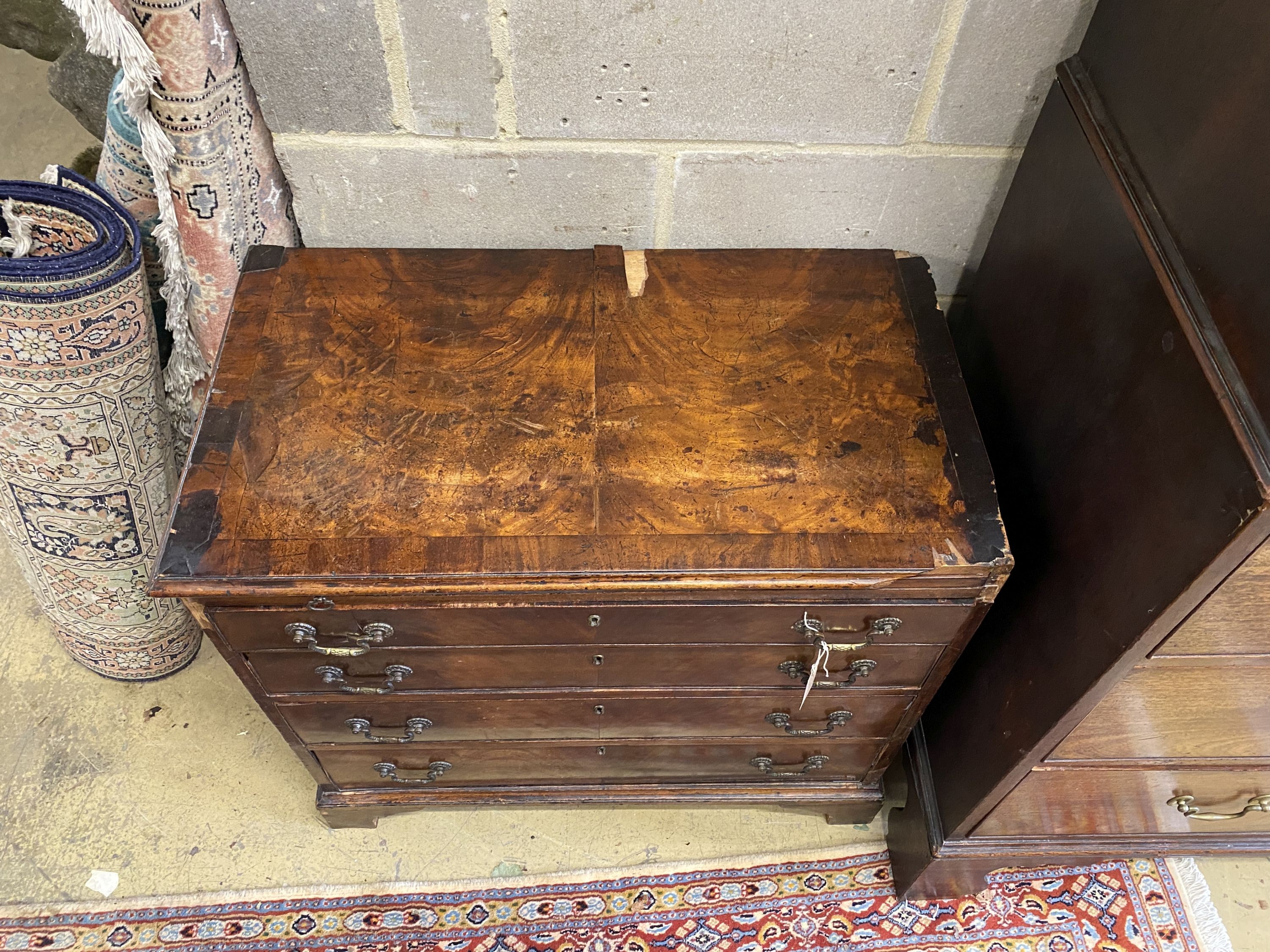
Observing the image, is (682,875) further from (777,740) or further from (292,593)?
(292,593)

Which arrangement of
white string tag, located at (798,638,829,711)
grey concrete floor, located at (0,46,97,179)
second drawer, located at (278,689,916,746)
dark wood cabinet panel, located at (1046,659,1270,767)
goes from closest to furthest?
dark wood cabinet panel, located at (1046,659,1270,767)
white string tag, located at (798,638,829,711)
second drawer, located at (278,689,916,746)
grey concrete floor, located at (0,46,97,179)

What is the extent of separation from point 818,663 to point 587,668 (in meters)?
0.29

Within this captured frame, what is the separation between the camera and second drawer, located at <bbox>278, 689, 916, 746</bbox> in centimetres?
122

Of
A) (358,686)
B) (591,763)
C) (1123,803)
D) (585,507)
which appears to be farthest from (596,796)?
(1123,803)

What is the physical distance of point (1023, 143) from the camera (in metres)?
1.26

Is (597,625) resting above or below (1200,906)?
above

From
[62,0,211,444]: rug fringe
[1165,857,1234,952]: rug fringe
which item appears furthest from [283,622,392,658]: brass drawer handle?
[1165,857,1234,952]: rug fringe

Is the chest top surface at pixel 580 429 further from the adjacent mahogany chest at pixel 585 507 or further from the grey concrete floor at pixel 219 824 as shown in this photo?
the grey concrete floor at pixel 219 824

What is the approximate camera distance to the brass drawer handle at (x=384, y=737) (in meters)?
1.24

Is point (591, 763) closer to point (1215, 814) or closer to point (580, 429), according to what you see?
point (580, 429)

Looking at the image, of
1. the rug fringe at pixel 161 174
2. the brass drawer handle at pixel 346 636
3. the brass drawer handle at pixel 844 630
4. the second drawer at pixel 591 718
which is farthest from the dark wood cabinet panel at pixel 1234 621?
the rug fringe at pixel 161 174

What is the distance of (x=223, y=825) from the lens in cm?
153

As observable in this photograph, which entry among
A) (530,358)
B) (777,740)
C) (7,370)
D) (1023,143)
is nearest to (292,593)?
(530,358)

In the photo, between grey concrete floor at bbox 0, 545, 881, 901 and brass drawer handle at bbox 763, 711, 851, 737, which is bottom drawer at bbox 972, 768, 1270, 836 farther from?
grey concrete floor at bbox 0, 545, 881, 901
